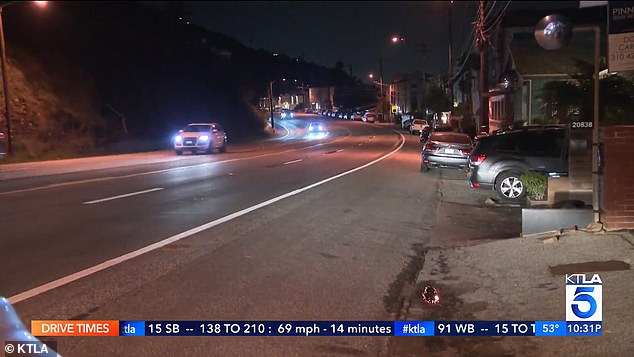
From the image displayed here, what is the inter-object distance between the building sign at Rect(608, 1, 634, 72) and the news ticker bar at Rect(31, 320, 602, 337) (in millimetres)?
5194

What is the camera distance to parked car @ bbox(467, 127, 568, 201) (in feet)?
48.1

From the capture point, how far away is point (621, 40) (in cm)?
913

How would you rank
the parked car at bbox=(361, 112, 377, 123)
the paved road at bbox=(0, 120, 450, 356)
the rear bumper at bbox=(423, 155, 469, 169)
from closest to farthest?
the paved road at bbox=(0, 120, 450, 356)
the rear bumper at bbox=(423, 155, 469, 169)
the parked car at bbox=(361, 112, 377, 123)

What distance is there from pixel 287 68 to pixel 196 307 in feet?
518

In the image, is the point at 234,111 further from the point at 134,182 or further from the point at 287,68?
the point at 287,68

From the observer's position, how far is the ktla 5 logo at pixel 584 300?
5.49 metres

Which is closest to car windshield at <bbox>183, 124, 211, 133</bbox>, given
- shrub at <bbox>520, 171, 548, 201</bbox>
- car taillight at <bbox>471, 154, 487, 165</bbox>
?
car taillight at <bbox>471, 154, 487, 165</bbox>

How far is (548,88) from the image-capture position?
17562mm

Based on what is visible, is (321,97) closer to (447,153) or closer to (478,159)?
(447,153)

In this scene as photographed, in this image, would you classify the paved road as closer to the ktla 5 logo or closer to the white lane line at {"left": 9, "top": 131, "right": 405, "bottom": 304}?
the white lane line at {"left": 9, "top": 131, "right": 405, "bottom": 304}

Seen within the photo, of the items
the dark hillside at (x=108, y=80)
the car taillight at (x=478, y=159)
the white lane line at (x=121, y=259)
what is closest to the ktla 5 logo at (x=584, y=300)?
the white lane line at (x=121, y=259)

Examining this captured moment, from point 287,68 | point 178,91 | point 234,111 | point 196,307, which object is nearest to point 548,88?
point 196,307

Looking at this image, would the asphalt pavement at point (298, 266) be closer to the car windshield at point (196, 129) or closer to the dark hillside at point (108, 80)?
the car windshield at point (196, 129)

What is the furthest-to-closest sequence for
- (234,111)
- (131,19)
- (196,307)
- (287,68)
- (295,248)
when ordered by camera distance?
(287,68), (234,111), (131,19), (295,248), (196,307)
